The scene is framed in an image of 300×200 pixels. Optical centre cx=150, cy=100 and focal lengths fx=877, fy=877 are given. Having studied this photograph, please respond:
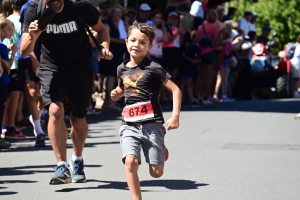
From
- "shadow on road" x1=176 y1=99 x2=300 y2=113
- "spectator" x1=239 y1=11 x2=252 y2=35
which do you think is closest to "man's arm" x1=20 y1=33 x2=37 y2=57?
"shadow on road" x1=176 y1=99 x2=300 y2=113

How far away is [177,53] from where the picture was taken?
18.5 metres

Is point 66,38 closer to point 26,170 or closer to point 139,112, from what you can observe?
point 139,112

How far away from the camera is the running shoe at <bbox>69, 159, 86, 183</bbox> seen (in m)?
8.66

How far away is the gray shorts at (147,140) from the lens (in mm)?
7113

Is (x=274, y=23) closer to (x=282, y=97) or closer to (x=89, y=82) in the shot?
(x=282, y=97)

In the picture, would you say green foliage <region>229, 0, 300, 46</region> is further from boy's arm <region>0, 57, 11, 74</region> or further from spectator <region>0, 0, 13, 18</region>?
boy's arm <region>0, 57, 11, 74</region>

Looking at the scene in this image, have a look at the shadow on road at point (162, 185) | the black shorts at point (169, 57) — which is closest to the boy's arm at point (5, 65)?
the shadow on road at point (162, 185)

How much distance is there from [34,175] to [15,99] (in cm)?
350

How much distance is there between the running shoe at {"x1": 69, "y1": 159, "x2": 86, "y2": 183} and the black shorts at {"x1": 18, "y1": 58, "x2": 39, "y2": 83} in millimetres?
3277

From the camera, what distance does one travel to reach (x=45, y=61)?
864 centimetres

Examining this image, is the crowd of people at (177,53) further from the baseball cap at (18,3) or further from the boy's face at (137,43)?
the boy's face at (137,43)

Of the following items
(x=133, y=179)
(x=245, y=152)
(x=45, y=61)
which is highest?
(x=45, y=61)

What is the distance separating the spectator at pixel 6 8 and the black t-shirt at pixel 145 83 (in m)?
5.72

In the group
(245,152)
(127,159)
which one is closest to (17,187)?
(127,159)
